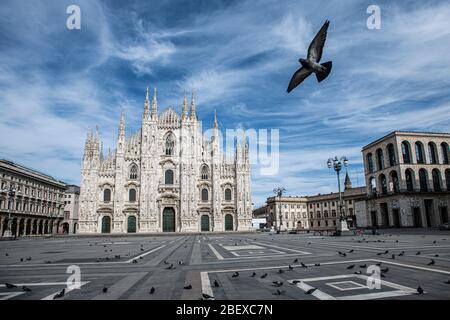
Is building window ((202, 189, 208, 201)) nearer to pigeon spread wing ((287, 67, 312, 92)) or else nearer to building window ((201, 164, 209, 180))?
building window ((201, 164, 209, 180))

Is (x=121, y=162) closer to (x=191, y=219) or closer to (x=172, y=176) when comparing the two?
(x=172, y=176)

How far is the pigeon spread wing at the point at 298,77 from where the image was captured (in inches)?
255

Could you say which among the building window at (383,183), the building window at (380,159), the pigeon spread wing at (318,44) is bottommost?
the pigeon spread wing at (318,44)

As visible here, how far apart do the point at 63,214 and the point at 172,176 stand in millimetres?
34576

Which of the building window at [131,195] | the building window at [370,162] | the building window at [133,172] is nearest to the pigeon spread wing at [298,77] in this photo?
the building window at [131,195]

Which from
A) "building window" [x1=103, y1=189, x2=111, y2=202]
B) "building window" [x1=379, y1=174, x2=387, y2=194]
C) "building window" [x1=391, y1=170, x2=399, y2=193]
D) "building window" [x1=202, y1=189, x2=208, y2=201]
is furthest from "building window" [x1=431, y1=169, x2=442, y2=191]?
"building window" [x1=103, y1=189, x2=111, y2=202]

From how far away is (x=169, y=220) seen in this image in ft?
159

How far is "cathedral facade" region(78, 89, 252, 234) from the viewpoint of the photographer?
154ft

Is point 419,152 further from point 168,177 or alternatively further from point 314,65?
point 314,65

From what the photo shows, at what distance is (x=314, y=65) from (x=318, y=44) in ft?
1.45

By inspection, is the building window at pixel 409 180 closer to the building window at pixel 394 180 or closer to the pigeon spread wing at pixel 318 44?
the building window at pixel 394 180

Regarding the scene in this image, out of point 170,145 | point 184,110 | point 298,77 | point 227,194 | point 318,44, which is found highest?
point 184,110

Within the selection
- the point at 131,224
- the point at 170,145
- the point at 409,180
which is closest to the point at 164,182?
the point at 170,145
